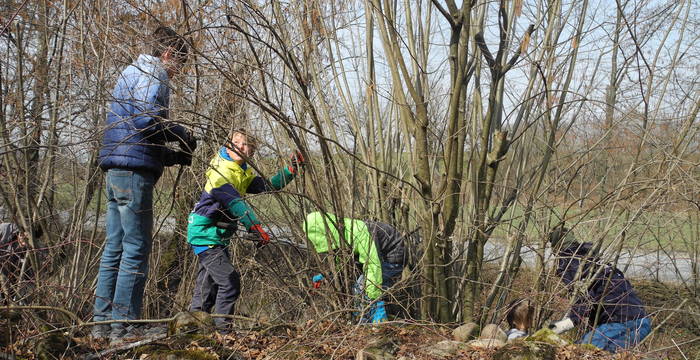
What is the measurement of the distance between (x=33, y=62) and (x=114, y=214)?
2.45m

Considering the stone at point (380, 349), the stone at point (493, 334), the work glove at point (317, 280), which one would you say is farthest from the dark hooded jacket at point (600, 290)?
the work glove at point (317, 280)

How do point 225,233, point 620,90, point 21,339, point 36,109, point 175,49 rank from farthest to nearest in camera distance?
1. point 620,90
2. point 36,109
3. point 225,233
4. point 175,49
5. point 21,339

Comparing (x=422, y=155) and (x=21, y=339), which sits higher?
(x=422, y=155)

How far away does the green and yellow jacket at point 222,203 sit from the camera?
13.8ft

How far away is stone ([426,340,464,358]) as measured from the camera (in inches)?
153

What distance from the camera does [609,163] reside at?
5.43 metres

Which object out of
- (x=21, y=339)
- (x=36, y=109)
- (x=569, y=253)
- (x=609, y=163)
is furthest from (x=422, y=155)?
(x=36, y=109)

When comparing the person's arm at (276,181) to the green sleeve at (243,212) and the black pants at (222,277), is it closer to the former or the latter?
the green sleeve at (243,212)

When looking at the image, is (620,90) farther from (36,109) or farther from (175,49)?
(36,109)

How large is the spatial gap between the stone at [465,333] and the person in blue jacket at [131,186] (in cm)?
193

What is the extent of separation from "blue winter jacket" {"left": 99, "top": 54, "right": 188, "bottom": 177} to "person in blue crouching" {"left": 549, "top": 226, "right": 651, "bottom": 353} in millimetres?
2725

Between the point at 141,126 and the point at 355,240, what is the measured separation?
1501mm

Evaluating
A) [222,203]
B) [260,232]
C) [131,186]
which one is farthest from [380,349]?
[131,186]

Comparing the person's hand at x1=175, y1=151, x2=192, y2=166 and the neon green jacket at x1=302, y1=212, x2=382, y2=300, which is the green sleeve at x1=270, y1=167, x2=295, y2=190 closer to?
the neon green jacket at x1=302, y1=212, x2=382, y2=300
